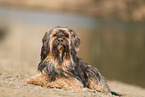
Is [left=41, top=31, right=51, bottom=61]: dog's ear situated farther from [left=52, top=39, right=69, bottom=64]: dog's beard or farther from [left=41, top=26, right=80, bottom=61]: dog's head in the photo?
[left=52, top=39, right=69, bottom=64]: dog's beard

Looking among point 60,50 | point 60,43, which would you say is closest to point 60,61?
point 60,50

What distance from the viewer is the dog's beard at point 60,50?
27.2ft

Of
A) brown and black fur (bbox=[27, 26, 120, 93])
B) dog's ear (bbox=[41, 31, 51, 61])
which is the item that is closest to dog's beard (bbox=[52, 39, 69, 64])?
brown and black fur (bbox=[27, 26, 120, 93])

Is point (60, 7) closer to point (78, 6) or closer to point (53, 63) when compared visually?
point (78, 6)

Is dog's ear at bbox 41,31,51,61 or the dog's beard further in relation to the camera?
dog's ear at bbox 41,31,51,61

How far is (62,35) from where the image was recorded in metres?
8.39

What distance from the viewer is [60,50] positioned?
8305 mm

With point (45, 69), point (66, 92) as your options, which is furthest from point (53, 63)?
point (66, 92)

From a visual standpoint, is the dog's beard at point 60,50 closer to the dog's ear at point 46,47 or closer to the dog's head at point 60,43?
the dog's head at point 60,43

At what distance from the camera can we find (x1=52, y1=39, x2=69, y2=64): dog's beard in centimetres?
830

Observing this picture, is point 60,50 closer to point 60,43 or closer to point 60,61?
point 60,43

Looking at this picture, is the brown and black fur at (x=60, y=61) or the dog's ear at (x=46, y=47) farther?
the dog's ear at (x=46, y=47)

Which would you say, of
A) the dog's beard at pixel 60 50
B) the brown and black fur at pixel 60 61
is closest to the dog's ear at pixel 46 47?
the brown and black fur at pixel 60 61

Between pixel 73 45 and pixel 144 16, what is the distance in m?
140
